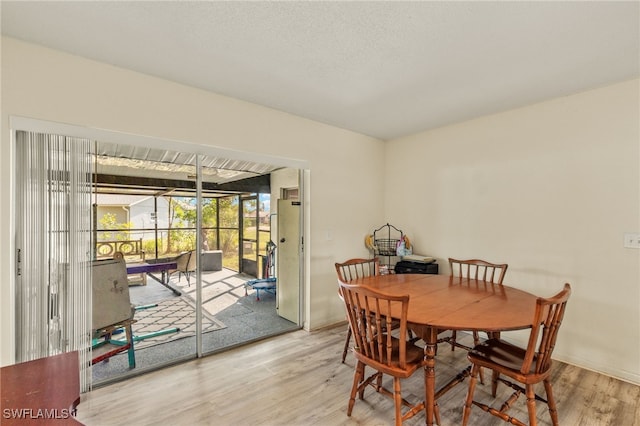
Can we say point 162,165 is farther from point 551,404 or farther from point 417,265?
point 551,404

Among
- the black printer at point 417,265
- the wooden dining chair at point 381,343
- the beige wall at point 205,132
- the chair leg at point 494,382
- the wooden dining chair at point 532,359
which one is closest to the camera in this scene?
the wooden dining chair at point 532,359

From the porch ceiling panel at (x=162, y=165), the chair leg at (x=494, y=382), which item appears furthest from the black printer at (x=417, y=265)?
the porch ceiling panel at (x=162, y=165)

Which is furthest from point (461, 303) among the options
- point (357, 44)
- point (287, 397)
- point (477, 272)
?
point (357, 44)

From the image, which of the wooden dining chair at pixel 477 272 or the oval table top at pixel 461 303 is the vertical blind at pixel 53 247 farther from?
the wooden dining chair at pixel 477 272

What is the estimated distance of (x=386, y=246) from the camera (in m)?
4.17

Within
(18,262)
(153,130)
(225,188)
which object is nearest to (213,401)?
(18,262)

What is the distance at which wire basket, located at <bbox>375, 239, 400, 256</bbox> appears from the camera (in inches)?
159

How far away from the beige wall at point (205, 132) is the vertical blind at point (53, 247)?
75 mm

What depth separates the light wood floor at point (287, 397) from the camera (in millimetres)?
1979

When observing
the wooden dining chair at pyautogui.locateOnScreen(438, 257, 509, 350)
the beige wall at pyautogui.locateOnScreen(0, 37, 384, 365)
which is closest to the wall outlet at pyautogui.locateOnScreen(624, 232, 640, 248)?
the wooden dining chair at pyautogui.locateOnScreen(438, 257, 509, 350)

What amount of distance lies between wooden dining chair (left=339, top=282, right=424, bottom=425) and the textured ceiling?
5.20 feet

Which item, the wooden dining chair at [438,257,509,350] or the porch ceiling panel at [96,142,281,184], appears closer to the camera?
the porch ceiling panel at [96,142,281,184]

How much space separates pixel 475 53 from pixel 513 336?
2813 mm

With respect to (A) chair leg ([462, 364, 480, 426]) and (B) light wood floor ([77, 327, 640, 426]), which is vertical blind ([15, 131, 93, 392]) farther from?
(A) chair leg ([462, 364, 480, 426])
